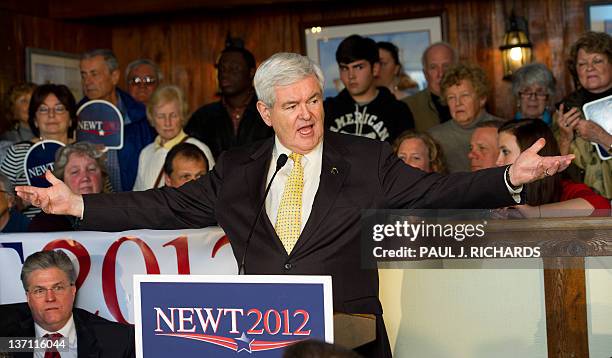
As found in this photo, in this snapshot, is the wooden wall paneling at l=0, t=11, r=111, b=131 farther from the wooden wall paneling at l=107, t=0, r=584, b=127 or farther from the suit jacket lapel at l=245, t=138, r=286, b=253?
the suit jacket lapel at l=245, t=138, r=286, b=253

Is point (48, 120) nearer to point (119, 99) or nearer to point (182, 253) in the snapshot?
point (119, 99)

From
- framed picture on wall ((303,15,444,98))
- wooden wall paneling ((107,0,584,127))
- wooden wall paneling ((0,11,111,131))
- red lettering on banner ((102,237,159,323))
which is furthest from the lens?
framed picture on wall ((303,15,444,98))

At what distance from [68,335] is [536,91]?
10.0 ft

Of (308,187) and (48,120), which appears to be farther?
(48,120)

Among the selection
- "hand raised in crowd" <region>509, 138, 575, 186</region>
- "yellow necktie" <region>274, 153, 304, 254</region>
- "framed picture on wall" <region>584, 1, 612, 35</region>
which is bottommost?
"yellow necktie" <region>274, 153, 304, 254</region>

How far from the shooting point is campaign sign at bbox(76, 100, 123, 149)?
A: 583 centimetres

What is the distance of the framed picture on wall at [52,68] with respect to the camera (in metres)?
7.84

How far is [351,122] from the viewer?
572 cm

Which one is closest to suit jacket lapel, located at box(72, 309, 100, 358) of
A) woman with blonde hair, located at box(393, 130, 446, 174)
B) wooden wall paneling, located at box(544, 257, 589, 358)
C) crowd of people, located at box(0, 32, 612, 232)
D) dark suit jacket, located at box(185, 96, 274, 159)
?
crowd of people, located at box(0, 32, 612, 232)

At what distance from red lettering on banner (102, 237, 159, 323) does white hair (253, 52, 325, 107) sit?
1.23m

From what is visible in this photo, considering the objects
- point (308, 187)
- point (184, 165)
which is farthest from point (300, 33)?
point (308, 187)

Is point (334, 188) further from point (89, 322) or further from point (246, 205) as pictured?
point (89, 322)

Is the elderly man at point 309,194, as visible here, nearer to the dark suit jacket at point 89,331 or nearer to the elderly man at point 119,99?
the dark suit jacket at point 89,331

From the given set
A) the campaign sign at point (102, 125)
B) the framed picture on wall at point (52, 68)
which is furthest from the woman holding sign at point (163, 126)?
the framed picture on wall at point (52, 68)
